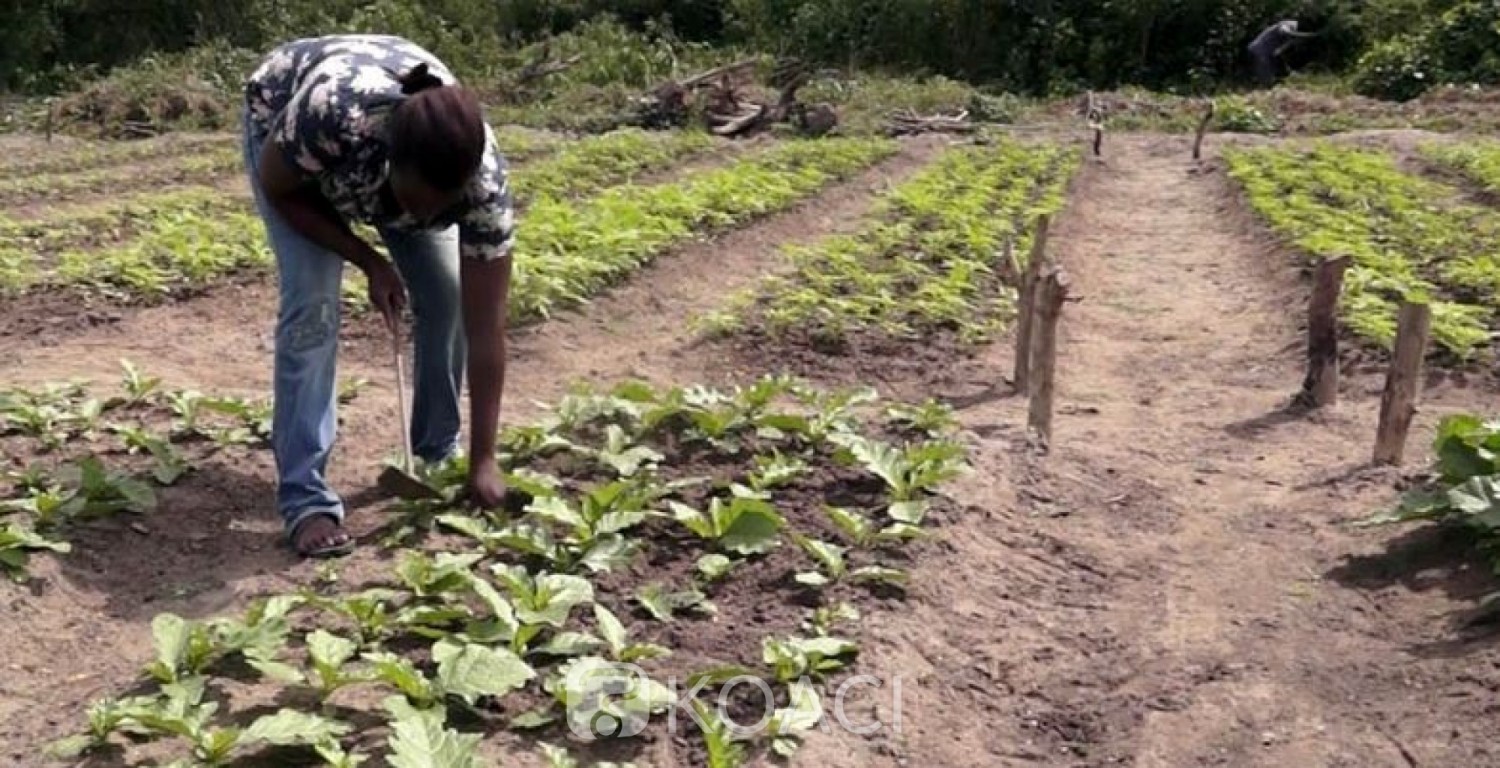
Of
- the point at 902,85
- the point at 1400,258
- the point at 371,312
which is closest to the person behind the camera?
the point at 371,312

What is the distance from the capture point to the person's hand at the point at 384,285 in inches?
163

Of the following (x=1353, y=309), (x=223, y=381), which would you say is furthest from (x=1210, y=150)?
(x=223, y=381)

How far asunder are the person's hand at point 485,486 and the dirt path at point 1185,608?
3.85ft

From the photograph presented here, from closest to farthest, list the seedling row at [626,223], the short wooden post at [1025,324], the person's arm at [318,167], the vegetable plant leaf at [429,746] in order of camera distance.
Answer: the vegetable plant leaf at [429,746], the person's arm at [318,167], the short wooden post at [1025,324], the seedling row at [626,223]

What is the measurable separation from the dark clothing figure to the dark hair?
89.9 feet

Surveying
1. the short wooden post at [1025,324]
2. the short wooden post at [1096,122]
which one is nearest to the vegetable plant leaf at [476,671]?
the short wooden post at [1025,324]

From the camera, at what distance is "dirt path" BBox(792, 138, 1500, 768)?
3.52 meters

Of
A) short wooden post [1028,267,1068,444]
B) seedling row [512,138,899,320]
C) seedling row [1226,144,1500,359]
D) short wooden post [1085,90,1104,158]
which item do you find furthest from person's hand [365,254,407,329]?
short wooden post [1085,90,1104,158]

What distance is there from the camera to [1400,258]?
9.54 m

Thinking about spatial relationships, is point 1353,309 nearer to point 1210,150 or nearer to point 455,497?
point 455,497

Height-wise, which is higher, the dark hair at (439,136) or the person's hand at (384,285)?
the dark hair at (439,136)

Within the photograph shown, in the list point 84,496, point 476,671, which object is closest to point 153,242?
point 84,496

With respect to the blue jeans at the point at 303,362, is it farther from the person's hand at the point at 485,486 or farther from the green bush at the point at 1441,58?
the green bush at the point at 1441,58

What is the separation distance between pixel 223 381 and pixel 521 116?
1736 cm
